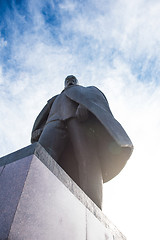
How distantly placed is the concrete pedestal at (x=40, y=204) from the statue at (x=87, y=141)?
0.67 metres

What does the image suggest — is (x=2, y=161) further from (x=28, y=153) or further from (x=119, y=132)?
(x=119, y=132)

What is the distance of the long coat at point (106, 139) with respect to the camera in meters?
2.79

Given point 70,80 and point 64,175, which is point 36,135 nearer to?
point 70,80

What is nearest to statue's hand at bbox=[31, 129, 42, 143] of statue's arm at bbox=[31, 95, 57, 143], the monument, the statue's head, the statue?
the monument

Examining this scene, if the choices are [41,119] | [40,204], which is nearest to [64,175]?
[40,204]

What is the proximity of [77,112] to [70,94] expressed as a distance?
0.51 meters

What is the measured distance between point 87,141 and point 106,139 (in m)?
0.26

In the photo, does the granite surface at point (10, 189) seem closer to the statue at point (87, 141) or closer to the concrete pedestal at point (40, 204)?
the concrete pedestal at point (40, 204)

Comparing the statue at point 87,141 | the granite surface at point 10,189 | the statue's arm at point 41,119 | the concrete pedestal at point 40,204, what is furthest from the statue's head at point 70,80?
the granite surface at point 10,189

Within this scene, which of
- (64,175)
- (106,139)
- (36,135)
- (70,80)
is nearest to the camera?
(64,175)

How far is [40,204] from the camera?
154 centimetres

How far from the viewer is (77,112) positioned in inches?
129

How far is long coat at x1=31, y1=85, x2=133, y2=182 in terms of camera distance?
2.79 m

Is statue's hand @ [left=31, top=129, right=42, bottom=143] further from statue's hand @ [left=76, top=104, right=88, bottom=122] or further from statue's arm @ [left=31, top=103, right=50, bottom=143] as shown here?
A: statue's hand @ [left=76, top=104, right=88, bottom=122]
